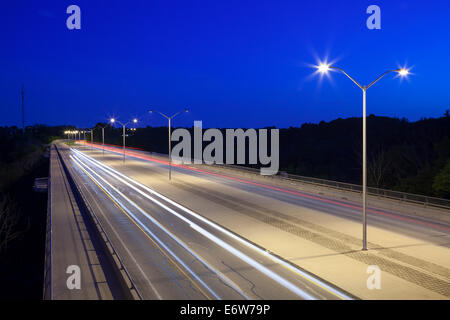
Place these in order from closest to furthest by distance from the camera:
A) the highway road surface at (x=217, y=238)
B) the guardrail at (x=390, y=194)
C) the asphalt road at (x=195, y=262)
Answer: the asphalt road at (x=195, y=262) → the highway road surface at (x=217, y=238) → the guardrail at (x=390, y=194)

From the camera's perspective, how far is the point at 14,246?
97.1 feet

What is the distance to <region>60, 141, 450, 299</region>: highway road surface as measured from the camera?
1057cm

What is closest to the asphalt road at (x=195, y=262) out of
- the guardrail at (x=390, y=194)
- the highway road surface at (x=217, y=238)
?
the highway road surface at (x=217, y=238)

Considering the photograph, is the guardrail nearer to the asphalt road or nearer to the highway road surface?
the highway road surface

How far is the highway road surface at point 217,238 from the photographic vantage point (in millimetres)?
10570

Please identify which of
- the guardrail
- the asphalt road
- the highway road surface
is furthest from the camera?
the guardrail

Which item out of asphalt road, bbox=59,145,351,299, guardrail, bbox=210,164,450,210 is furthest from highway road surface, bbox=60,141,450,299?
guardrail, bbox=210,164,450,210

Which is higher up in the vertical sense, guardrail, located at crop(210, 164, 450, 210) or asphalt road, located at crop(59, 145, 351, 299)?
guardrail, located at crop(210, 164, 450, 210)

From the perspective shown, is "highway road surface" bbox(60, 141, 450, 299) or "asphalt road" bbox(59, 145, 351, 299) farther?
"highway road surface" bbox(60, 141, 450, 299)

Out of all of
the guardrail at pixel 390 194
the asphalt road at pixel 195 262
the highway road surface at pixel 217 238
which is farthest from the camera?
the guardrail at pixel 390 194

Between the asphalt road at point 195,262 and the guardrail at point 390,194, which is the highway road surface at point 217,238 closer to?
the asphalt road at point 195,262

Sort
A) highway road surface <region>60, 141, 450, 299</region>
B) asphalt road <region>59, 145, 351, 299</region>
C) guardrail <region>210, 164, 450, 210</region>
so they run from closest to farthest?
1. asphalt road <region>59, 145, 351, 299</region>
2. highway road surface <region>60, 141, 450, 299</region>
3. guardrail <region>210, 164, 450, 210</region>
